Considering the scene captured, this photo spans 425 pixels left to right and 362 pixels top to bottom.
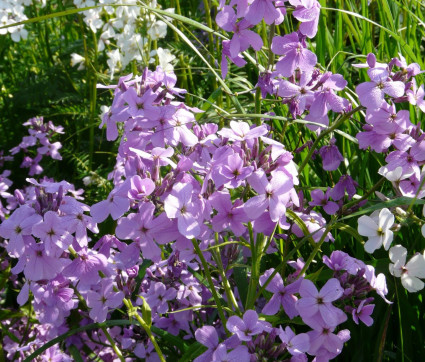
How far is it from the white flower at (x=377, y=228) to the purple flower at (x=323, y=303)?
0.30ft

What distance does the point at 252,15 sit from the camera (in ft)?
3.89


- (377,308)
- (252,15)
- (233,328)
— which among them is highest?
(252,15)

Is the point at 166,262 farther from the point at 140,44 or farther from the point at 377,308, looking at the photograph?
the point at 140,44

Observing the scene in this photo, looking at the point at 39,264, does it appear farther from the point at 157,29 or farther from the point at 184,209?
the point at 157,29

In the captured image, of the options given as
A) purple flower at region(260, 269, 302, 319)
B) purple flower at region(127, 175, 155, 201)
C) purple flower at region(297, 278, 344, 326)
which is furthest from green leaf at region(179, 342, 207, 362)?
purple flower at region(127, 175, 155, 201)

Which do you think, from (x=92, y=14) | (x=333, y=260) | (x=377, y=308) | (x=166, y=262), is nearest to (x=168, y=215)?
(x=333, y=260)

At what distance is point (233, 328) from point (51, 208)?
0.38 metres

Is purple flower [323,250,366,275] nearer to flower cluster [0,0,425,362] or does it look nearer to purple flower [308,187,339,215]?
flower cluster [0,0,425,362]

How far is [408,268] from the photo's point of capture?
1.12m

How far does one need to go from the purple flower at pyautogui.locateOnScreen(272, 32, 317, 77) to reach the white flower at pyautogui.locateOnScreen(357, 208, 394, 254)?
0.33 metres

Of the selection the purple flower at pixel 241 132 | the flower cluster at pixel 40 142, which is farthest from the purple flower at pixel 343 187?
the flower cluster at pixel 40 142

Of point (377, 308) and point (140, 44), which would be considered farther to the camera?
point (140, 44)

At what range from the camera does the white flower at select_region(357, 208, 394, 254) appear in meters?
1.11

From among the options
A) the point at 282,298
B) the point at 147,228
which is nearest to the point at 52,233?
the point at 147,228
